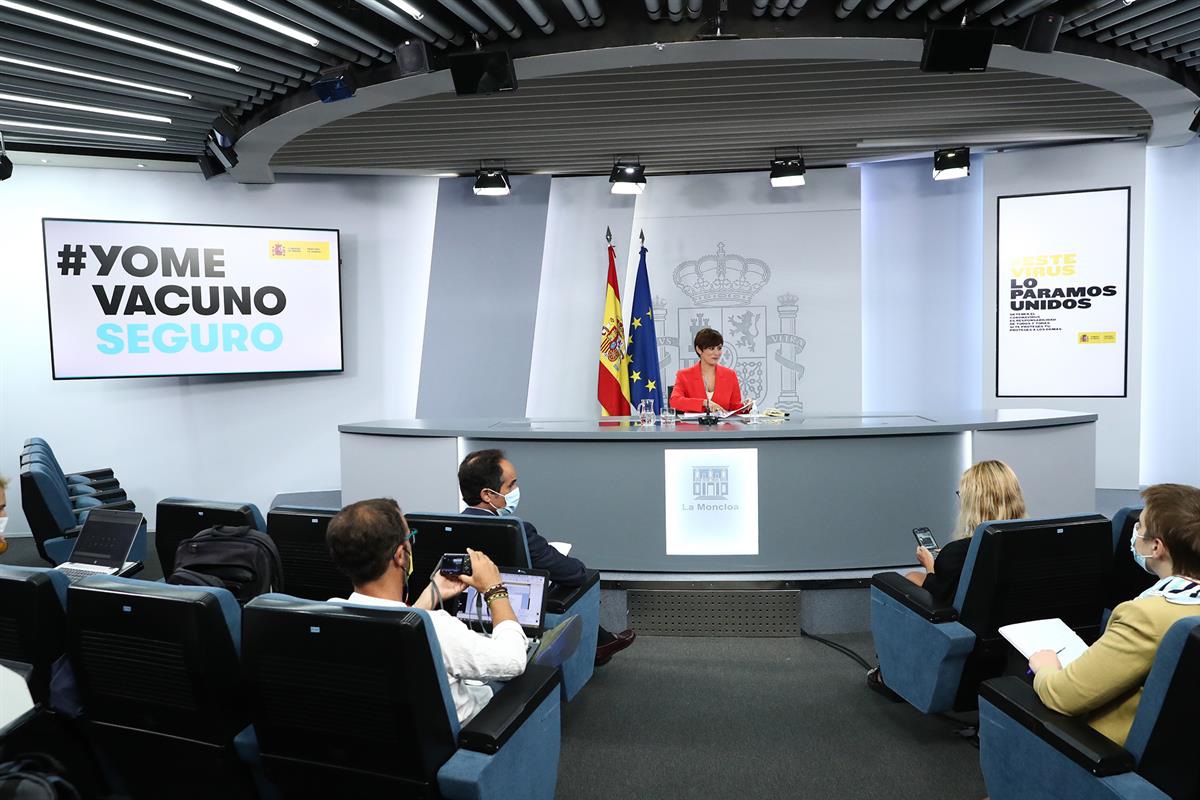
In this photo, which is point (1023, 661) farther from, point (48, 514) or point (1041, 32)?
point (48, 514)

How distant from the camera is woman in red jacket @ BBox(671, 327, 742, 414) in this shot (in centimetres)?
523

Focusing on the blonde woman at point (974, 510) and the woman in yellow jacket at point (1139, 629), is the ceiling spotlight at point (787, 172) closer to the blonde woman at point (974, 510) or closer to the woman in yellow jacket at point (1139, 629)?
the blonde woman at point (974, 510)

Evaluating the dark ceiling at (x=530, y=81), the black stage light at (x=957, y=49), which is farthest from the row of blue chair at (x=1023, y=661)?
the dark ceiling at (x=530, y=81)

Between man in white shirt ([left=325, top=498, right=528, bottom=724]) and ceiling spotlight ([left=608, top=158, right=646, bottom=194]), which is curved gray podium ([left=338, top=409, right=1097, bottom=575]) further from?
ceiling spotlight ([left=608, top=158, right=646, bottom=194])

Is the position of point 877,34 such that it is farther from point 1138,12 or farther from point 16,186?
point 16,186

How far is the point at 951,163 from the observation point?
21.5 feet

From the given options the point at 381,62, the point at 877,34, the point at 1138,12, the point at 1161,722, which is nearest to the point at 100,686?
the point at 1161,722

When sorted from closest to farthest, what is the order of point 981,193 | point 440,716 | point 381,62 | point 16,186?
point 440,716 < point 381,62 < point 16,186 < point 981,193

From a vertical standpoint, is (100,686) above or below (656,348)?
below

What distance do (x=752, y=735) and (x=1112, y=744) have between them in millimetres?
1443

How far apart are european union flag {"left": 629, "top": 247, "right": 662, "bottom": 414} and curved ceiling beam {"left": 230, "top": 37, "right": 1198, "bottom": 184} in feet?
8.96

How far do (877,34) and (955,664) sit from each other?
3.38 meters

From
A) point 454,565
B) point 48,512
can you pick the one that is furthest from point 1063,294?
point 48,512

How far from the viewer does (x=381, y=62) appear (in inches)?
185
